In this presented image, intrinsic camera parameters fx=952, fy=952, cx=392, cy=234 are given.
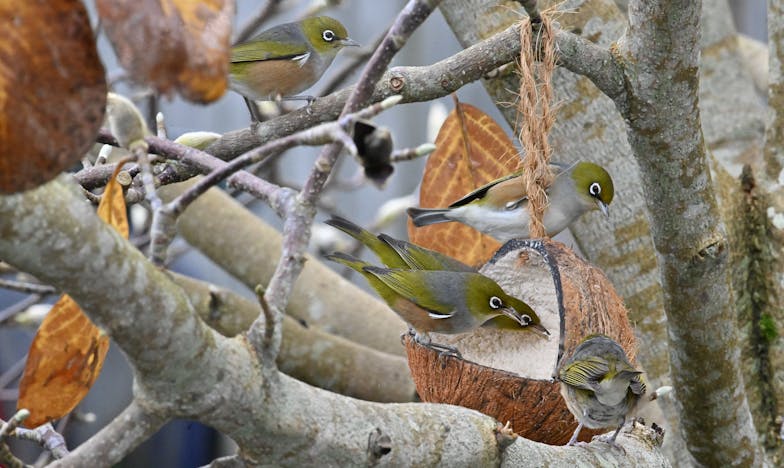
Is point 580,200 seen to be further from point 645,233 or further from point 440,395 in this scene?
point 440,395

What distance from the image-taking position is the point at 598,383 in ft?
7.13

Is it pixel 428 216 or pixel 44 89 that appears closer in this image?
pixel 44 89

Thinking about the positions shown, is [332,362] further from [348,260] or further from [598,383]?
[598,383]

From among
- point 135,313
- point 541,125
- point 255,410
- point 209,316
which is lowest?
point 209,316

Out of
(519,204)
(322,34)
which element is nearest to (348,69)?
(322,34)

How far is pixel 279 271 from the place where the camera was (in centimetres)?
127

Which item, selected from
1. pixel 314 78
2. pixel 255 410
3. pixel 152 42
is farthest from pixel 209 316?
pixel 152 42

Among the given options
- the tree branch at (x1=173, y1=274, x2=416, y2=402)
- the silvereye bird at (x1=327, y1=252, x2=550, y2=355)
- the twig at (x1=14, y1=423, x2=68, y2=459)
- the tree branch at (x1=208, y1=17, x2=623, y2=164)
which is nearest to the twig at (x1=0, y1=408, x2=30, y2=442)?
the twig at (x1=14, y1=423, x2=68, y2=459)

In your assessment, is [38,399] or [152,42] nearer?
[152,42]

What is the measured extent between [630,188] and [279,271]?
1.98 metres

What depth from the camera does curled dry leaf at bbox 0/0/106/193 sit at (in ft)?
3.03

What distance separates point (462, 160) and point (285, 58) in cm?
62

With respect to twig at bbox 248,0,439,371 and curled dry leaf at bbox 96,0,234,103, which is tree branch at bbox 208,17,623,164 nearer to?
twig at bbox 248,0,439,371

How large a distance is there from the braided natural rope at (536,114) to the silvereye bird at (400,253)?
1.14ft
